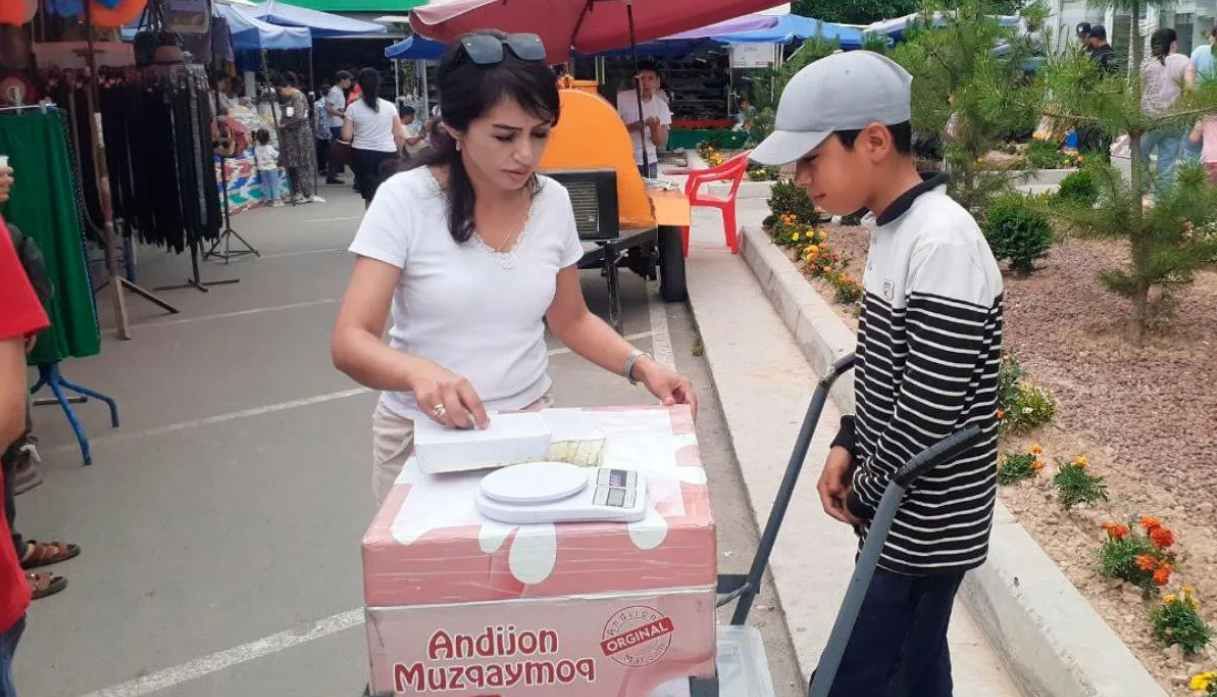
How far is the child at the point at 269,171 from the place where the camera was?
16234mm

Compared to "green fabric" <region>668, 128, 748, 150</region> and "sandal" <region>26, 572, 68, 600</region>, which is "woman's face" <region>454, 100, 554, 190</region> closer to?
"sandal" <region>26, 572, 68, 600</region>

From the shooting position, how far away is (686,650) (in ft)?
5.02

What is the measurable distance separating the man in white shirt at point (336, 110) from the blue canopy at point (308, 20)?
32.2 inches

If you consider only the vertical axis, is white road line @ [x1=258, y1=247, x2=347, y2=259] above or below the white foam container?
below

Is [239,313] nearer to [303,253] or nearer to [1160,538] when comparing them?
[303,253]

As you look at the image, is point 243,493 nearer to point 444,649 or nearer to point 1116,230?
point 444,649

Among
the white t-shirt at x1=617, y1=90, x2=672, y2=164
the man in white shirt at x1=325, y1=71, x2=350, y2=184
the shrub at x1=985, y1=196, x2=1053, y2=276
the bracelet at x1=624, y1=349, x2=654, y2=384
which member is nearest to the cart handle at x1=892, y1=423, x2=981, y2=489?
the bracelet at x1=624, y1=349, x2=654, y2=384

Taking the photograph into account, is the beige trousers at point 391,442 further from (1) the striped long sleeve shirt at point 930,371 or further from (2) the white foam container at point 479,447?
(1) the striped long sleeve shirt at point 930,371

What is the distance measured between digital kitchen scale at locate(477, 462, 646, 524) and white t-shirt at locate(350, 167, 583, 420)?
67 centimetres

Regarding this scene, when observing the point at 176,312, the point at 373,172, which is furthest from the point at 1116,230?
the point at 373,172

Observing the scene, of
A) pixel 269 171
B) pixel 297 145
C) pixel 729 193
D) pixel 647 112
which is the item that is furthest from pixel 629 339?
pixel 297 145

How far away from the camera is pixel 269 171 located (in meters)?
16.6

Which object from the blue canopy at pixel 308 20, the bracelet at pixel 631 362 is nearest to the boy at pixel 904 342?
the bracelet at pixel 631 362

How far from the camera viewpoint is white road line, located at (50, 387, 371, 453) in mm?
6012
